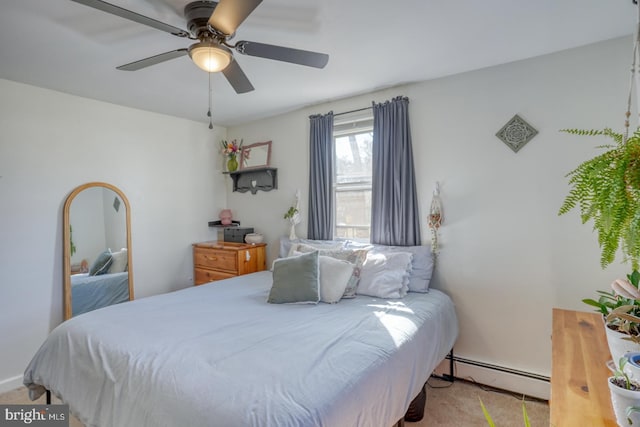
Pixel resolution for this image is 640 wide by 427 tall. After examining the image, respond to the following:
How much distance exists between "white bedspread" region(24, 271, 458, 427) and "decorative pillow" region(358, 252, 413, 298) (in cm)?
13

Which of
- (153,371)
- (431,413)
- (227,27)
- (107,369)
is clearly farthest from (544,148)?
(107,369)

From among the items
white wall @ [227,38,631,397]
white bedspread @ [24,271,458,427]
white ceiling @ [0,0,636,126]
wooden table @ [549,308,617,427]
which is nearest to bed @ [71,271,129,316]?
white bedspread @ [24,271,458,427]

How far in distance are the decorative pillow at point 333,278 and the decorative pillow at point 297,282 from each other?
5 cm

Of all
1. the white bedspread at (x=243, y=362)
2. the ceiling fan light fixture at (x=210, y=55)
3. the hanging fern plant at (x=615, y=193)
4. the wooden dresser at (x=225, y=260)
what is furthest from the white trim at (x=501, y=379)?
the ceiling fan light fixture at (x=210, y=55)

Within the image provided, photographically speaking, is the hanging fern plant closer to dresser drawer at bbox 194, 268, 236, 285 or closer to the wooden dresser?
the wooden dresser

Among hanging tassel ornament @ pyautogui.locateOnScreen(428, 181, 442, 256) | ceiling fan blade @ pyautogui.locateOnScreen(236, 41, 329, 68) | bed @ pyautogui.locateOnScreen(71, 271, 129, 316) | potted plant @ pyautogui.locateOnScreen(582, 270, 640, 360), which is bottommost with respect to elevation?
bed @ pyautogui.locateOnScreen(71, 271, 129, 316)

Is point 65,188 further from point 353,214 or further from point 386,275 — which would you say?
point 386,275

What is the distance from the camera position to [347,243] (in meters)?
3.15

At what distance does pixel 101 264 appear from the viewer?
3.15 metres

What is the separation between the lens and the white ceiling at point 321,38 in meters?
1.73

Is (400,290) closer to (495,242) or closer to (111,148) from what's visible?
(495,242)

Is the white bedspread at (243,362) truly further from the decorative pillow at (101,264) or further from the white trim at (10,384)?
the decorative pillow at (101,264)

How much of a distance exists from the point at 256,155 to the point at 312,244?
147cm

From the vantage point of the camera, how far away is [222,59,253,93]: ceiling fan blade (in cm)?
187
